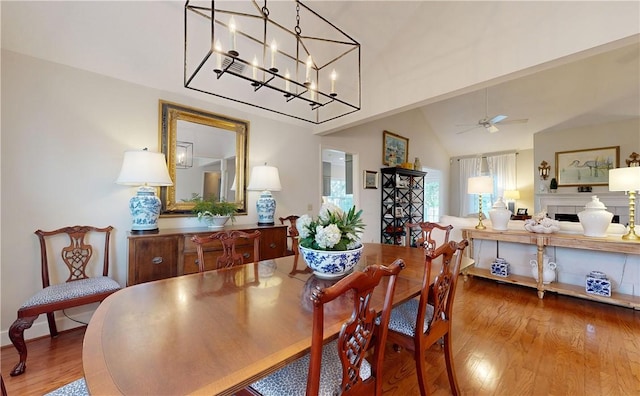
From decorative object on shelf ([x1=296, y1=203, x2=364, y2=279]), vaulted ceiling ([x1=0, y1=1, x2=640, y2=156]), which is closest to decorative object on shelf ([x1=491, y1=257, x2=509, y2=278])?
vaulted ceiling ([x1=0, y1=1, x2=640, y2=156])

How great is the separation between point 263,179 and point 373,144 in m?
2.88

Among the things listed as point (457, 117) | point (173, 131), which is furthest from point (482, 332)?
point (457, 117)

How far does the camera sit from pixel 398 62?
312 centimetres

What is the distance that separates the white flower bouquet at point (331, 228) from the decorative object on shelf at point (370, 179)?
12.0 ft

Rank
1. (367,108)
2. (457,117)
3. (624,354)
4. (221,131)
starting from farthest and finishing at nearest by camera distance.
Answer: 1. (457,117)
2. (367,108)
3. (221,131)
4. (624,354)

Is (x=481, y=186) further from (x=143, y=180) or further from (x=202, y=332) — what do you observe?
(x=143, y=180)

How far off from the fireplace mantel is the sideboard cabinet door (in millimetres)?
7473

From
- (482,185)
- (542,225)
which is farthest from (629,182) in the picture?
(482,185)

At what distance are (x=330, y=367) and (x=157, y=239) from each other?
186 centimetres

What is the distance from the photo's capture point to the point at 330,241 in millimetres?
1317

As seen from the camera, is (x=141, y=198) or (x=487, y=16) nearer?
(x=141, y=198)

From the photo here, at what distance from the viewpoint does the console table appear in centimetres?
260

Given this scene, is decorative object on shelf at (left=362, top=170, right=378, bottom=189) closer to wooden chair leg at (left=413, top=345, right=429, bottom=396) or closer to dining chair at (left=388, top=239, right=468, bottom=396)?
dining chair at (left=388, top=239, right=468, bottom=396)

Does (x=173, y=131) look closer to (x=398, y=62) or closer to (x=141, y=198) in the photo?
(x=141, y=198)
